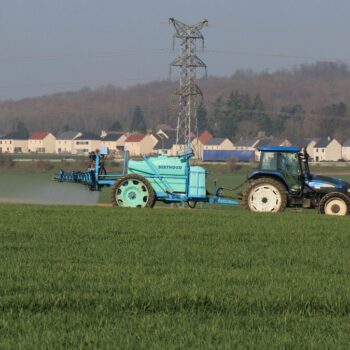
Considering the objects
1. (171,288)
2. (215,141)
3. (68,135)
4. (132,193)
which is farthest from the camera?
(68,135)

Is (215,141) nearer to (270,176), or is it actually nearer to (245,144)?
(245,144)

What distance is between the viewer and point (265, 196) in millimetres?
23609

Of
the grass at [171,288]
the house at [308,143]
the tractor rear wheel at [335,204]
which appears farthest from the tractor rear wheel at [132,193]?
the house at [308,143]

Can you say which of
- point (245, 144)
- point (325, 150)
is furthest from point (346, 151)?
point (245, 144)

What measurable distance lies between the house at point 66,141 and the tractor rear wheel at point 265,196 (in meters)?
158

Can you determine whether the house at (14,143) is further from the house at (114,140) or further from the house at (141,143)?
the house at (141,143)

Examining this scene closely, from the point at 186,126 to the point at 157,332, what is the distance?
41377 millimetres

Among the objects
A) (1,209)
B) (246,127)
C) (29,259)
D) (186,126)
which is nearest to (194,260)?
(29,259)

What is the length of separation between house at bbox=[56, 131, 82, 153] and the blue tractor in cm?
15745

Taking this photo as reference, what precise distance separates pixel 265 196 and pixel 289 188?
712 millimetres

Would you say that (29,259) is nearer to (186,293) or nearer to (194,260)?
(194,260)

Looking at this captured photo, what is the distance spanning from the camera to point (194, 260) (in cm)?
1234

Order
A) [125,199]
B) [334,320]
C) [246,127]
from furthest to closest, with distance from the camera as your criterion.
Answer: [246,127], [125,199], [334,320]

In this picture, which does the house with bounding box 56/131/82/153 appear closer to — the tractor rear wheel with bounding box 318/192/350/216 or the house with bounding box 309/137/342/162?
the house with bounding box 309/137/342/162
